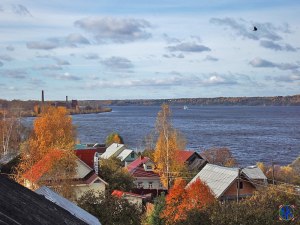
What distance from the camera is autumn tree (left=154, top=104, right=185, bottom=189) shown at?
50281 mm

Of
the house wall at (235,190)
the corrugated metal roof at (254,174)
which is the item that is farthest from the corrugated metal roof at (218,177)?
the corrugated metal roof at (254,174)

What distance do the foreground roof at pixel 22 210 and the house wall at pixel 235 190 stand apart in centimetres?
2633

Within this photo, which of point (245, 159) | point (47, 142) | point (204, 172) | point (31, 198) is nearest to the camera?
point (31, 198)

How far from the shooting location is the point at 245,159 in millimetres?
76938

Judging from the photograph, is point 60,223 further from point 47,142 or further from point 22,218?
point 47,142

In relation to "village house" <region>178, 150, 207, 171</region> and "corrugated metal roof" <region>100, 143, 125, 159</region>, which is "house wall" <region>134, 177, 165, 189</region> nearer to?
"village house" <region>178, 150, 207, 171</region>

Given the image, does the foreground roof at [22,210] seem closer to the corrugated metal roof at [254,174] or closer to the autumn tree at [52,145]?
the autumn tree at [52,145]

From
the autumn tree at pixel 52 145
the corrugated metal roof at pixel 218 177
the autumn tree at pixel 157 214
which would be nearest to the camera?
the autumn tree at pixel 157 214

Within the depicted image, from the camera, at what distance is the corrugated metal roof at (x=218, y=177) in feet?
124

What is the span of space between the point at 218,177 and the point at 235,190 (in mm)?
1822

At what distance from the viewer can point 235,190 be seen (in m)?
38.6

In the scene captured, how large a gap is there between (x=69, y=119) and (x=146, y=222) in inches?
1355

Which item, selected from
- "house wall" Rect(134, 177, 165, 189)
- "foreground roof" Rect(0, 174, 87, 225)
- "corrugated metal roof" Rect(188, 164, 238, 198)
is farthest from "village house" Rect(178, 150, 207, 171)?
"foreground roof" Rect(0, 174, 87, 225)

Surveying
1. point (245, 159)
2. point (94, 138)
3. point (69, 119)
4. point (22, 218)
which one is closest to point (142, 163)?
point (69, 119)
